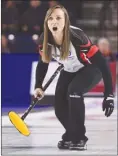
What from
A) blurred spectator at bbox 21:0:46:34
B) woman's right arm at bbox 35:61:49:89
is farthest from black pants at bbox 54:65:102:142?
blurred spectator at bbox 21:0:46:34

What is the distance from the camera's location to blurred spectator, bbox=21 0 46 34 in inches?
350

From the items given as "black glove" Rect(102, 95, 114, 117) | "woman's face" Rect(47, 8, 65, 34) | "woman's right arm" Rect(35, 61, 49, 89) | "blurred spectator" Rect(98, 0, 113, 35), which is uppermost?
"woman's face" Rect(47, 8, 65, 34)

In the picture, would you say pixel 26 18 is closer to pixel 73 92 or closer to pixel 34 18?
pixel 34 18

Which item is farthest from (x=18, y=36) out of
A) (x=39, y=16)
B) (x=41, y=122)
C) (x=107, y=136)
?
(x=107, y=136)

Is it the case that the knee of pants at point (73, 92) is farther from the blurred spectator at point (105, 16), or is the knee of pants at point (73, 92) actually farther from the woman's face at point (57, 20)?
the blurred spectator at point (105, 16)

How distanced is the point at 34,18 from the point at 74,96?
4759 millimetres

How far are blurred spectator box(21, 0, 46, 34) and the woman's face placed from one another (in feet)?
15.2

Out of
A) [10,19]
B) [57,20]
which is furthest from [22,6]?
[57,20]

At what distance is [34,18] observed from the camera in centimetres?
908

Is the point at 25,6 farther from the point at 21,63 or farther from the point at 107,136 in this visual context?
the point at 107,136

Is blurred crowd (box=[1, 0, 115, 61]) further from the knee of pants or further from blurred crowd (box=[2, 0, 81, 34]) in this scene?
the knee of pants

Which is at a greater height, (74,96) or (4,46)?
(74,96)

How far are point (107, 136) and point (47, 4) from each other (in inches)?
161

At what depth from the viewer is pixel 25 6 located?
1091cm
